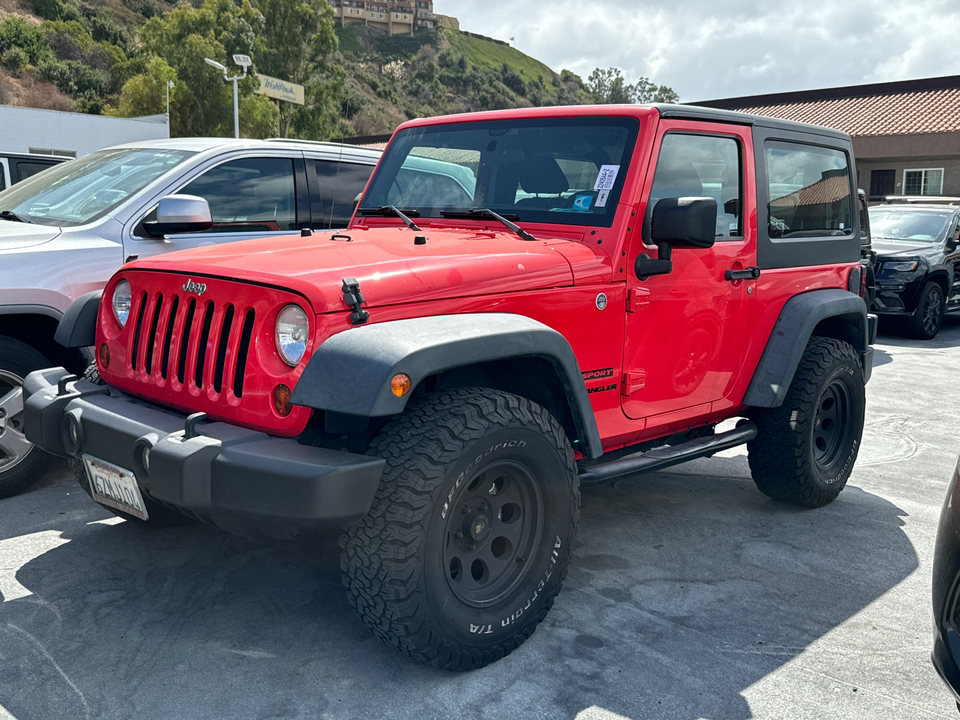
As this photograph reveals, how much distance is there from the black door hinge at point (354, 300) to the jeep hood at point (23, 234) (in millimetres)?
2556

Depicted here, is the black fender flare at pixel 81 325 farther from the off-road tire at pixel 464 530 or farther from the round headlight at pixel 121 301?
the off-road tire at pixel 464 530

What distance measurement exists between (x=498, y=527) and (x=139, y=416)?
128cm

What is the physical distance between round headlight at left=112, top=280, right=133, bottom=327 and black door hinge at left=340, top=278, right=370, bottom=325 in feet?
3.81

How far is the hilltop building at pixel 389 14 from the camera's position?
144 m

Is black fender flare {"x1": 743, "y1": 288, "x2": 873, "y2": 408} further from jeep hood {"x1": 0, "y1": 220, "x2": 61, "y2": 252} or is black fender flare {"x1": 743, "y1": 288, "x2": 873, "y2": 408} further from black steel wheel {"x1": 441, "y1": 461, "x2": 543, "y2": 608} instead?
→ jeep hood {"x1": 0, "y1": 220, "x2": 61, "y2": 252}

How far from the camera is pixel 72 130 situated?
100 ft

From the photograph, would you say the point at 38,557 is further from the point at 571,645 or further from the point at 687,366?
the point at 687,366

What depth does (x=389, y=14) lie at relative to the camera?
14712cm

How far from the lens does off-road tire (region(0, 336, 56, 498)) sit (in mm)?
4273

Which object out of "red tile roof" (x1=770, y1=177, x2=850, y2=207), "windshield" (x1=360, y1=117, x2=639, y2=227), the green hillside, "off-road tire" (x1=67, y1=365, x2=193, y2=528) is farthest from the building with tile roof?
the green hillside

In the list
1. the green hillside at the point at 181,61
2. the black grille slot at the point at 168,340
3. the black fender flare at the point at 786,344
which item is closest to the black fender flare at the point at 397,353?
the black grille slot at the point at 168,340

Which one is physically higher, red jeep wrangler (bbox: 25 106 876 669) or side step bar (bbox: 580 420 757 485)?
red jeep wrangler (bbox: 25 106 876 669)

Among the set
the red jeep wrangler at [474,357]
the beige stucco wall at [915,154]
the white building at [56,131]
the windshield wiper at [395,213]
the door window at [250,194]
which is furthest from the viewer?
the white building at [56,131]

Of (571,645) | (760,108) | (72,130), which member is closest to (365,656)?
(571,645)
